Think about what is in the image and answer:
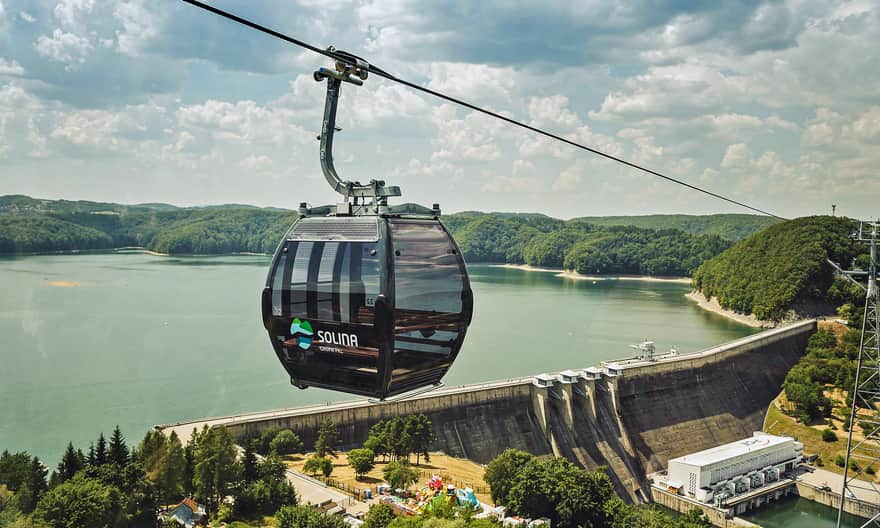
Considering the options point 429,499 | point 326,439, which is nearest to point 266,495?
point 429,499

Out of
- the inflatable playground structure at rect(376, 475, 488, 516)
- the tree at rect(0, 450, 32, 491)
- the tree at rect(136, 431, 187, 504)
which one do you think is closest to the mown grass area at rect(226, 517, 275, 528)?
the tree at rect(136, 431, 187, 504)

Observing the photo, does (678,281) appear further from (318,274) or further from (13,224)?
(318,274)

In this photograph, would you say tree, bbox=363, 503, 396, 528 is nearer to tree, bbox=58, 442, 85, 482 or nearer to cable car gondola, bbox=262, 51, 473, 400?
tree, bbox=58, 442, 85, 482

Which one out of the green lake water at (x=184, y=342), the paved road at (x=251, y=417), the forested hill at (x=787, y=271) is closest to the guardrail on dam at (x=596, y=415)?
the paved road at (x=251, y=417)

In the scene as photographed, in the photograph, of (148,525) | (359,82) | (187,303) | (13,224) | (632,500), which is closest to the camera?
(359,82)

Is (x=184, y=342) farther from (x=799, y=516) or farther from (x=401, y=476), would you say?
(x=799, y=516)

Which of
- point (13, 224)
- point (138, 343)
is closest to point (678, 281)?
point (138, 343)

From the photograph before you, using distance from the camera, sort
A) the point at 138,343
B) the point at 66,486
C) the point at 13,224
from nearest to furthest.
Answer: the point at 66,486 → the point at 138,343 → the point at 13,224
